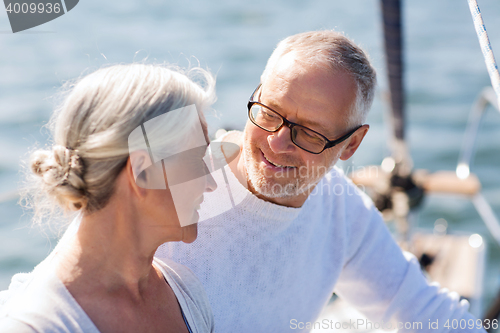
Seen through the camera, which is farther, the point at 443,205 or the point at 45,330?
the point at 443,205

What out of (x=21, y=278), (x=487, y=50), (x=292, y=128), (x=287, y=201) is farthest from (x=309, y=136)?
(x=21, y=278)

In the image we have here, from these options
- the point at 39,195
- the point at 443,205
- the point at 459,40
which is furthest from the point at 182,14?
the point at 39,195

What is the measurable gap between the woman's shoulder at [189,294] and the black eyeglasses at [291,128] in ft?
1.55

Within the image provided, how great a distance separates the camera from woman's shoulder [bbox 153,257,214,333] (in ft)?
3.70

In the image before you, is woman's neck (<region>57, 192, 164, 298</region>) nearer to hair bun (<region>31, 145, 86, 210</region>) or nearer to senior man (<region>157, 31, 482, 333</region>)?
hair bun (<region>31, 145, 86, 210</region>)

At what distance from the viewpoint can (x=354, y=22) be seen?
30.1 ft

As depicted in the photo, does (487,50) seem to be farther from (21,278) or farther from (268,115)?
→ (21,278)

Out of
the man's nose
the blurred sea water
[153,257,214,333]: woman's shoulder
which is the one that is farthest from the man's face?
the blurred sea water

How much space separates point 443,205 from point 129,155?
194 inches

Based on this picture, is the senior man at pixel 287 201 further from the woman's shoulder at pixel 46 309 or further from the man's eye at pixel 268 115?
the woman's shoulder at pixel 46 309

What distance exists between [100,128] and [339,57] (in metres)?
0.78

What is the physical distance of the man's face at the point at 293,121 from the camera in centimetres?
138

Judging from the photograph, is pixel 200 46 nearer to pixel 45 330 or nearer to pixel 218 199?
pixel 218 199

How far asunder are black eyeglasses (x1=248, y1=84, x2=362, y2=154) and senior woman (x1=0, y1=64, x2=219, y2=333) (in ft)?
1.21
